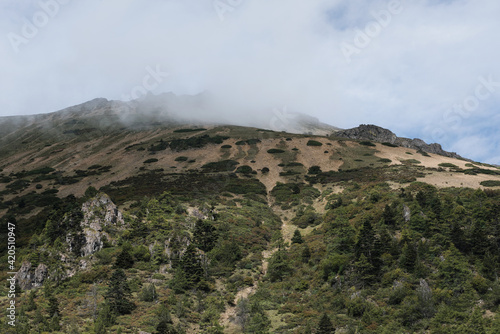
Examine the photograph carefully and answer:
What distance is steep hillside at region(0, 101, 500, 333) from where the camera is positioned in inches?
845

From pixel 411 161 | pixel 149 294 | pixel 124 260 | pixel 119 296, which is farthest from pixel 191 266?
pixel 411 161

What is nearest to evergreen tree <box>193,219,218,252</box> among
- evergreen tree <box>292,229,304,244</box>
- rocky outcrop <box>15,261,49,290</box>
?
evergreen tree <box>292,229,304,244</box>

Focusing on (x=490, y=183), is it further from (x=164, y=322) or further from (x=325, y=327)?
(x=164, y=322)

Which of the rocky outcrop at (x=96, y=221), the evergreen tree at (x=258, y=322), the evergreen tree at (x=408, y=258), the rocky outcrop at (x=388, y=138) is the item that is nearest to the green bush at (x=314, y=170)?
the rocky outcrop at (x=96, y=221)

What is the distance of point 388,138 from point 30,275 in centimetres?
11183

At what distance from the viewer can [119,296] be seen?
2422cm

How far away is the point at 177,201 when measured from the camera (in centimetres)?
4788

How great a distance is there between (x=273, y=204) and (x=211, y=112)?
353 feet

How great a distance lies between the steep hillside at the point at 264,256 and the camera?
21453mm

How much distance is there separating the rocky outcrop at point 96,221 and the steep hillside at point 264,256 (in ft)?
0.54

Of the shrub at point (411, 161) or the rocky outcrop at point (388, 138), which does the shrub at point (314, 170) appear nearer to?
the shrub at point (411, 161)

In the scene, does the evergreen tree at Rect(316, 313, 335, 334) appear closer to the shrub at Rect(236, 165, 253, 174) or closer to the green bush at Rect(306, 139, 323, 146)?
the shrub at Rect(236, 165, 253, 174)

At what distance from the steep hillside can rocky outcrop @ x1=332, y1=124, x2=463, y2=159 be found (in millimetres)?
55424

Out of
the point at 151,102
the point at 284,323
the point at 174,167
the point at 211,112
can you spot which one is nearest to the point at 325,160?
the point at 174,167
